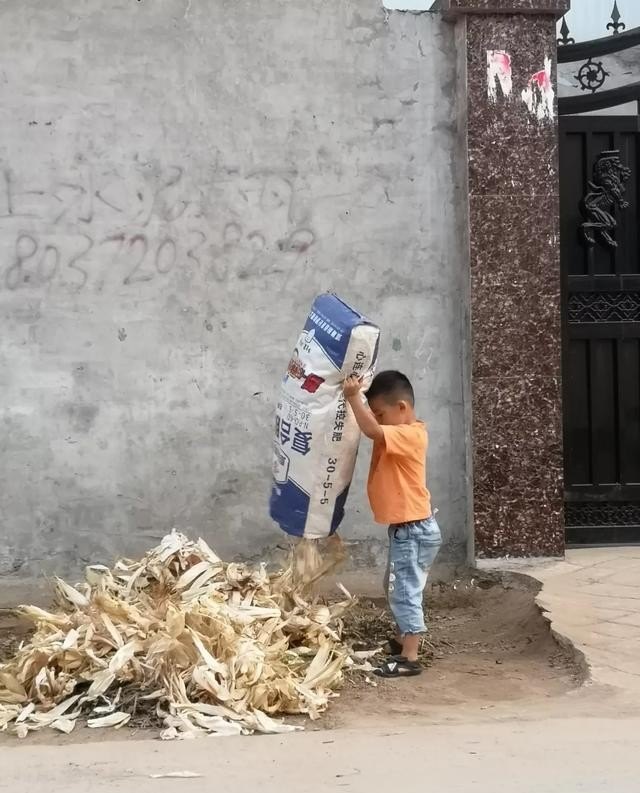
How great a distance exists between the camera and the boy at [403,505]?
439 cm

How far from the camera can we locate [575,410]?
6148mm

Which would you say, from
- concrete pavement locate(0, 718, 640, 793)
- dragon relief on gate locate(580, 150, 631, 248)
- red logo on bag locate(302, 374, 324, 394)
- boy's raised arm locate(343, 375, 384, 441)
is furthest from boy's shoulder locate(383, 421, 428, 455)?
dragon relief on gate locate(580, 150, 631, 248)

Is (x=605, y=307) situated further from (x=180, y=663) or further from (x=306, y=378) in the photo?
(x=180, y=663)

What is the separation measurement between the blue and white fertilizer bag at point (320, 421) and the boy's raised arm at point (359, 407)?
1.5 inches

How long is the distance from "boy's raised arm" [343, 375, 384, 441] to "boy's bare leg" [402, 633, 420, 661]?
0.92 metres

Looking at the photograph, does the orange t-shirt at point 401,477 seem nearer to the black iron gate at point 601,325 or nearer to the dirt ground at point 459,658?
the dirt ground at point 459,658

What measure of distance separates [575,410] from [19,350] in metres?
3.26

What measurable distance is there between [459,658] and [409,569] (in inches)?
21.2

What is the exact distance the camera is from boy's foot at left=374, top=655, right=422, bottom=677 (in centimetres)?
430

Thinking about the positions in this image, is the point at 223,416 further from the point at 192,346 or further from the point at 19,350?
the point at 19,350

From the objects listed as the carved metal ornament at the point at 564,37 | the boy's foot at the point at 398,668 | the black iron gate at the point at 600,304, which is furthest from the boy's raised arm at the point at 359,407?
the carved metal ornament at the point at 564,37

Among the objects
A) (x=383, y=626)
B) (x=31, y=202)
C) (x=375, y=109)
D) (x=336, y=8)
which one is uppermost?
(x=336, y=8)

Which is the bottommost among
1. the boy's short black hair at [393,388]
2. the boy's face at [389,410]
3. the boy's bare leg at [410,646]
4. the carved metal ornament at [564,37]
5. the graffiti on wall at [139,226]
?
the boy's bare leg at [410,646]

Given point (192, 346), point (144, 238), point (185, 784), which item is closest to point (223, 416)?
point (192, 346)
